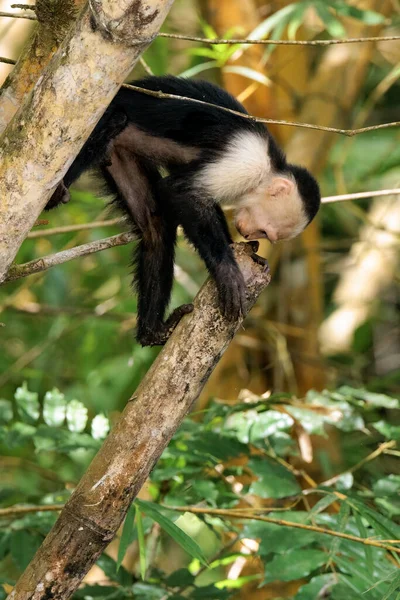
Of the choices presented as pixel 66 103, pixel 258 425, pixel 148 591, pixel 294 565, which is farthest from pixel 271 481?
pixel 66 103

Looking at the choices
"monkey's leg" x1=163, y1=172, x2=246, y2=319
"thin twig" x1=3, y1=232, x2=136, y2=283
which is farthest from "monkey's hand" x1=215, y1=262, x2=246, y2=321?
"thin twig" x1=3, y1=232, x2=136, y2=283

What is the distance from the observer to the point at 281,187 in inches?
110

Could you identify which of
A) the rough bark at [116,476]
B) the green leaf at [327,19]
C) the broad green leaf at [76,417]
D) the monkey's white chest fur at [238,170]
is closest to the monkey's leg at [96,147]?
the monkey's white chest fur at [238,170]

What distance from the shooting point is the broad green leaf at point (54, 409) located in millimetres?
2463

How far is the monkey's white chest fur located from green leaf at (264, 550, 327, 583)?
1.21 metres

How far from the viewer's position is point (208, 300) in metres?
1.92

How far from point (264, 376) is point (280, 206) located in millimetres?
1912

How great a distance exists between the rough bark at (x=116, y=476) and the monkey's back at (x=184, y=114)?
1149 mm

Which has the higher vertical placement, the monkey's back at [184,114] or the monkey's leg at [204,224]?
the monkey's back at [184,114]

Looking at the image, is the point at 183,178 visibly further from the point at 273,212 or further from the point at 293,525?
the point at 293,525

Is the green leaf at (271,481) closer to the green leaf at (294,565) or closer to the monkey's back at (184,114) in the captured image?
the green leaf at (294,565)

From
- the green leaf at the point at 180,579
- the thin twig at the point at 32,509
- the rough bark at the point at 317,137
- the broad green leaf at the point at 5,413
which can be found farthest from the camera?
the rough bark at the point at 317,137

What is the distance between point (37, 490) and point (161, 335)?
2.08 m

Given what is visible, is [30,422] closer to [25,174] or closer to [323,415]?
[323,415]
